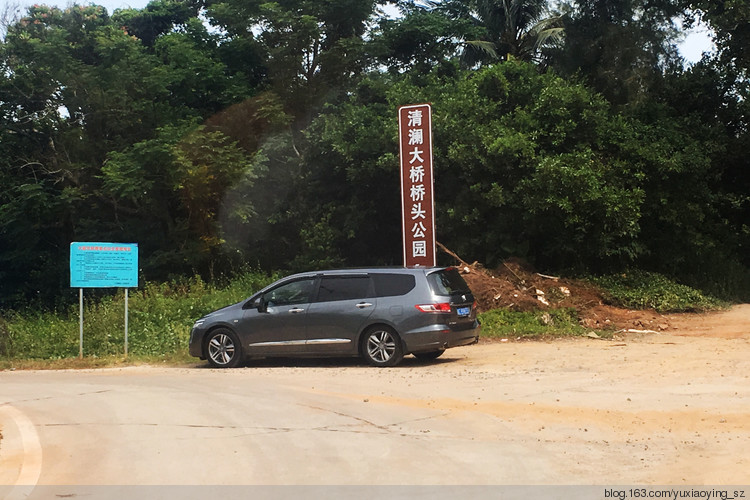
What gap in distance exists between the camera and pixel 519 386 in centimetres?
1210

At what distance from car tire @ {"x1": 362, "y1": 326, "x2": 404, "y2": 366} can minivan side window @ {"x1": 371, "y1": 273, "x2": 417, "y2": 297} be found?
63 centimetres

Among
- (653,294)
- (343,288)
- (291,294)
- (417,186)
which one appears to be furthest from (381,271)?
(653,294)

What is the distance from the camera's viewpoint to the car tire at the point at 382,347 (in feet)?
47.9

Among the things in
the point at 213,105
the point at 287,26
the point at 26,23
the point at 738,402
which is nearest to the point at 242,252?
the point at 213,105

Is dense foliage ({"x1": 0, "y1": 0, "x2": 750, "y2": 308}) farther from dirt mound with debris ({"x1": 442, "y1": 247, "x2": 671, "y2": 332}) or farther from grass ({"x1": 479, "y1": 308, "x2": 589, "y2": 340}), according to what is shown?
grass ({"x1": 479, "y1": 308, "x2": 589, "y2": 340})

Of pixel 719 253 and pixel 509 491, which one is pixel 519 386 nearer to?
pixel 509 491

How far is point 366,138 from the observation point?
2678 centimetres

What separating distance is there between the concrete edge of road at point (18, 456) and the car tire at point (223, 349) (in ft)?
17.6

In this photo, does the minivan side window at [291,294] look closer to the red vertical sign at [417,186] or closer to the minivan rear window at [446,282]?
the minivan rear window at [446,282]

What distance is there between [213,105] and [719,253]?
19951 millimetres

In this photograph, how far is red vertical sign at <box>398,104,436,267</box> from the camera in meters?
21.0

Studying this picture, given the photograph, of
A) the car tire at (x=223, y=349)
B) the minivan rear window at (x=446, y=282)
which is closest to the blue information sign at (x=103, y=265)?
the car tire at (x=223, y=349)

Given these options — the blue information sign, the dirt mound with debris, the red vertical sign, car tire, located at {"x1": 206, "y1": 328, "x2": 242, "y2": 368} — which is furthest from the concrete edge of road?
the dirt mound with debris

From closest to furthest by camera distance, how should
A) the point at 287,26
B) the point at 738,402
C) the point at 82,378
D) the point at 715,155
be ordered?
the point at 738,402, the point at 82,378, the point at 715,155, the point at 287,26
